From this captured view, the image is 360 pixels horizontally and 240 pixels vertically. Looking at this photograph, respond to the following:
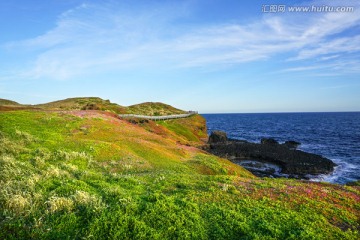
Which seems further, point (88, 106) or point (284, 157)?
point (88, 106)

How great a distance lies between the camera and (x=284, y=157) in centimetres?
5538

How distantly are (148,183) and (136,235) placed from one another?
7.55m

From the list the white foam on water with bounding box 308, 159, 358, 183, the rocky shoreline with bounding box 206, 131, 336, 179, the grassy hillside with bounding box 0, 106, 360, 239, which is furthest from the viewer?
the rocky shoreline with bounding box 206, 131, 336, 179

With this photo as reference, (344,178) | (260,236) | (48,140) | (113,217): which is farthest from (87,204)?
(344,178)

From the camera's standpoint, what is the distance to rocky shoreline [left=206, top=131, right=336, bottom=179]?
46.9 metres

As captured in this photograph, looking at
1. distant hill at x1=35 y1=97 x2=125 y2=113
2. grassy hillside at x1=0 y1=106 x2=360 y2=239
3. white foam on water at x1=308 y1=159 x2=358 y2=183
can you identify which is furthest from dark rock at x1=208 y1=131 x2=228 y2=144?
grassy hillside at x1=0 y1=106 x2=360 y2=239

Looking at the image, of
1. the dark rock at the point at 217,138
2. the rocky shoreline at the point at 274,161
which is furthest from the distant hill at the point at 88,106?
the rocky shoreline at the point at 274,161

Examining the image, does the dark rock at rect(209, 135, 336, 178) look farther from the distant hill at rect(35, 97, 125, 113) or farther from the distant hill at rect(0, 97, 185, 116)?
the distant hill at rect(35, 97, 125, 113)

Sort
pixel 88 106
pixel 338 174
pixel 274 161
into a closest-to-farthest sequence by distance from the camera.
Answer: pixel 338 174, pixel 274 161, pixel 88 106

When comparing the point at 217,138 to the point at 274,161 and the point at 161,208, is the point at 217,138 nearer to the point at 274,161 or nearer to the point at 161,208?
the point at 274,161

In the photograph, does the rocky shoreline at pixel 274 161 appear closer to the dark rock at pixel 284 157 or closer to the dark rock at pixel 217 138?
the dark rock at pixel 284 157

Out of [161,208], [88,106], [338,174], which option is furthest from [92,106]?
[161,208]

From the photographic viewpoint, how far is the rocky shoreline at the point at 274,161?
46.9 metres

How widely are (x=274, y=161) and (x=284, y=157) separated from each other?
2.90m
